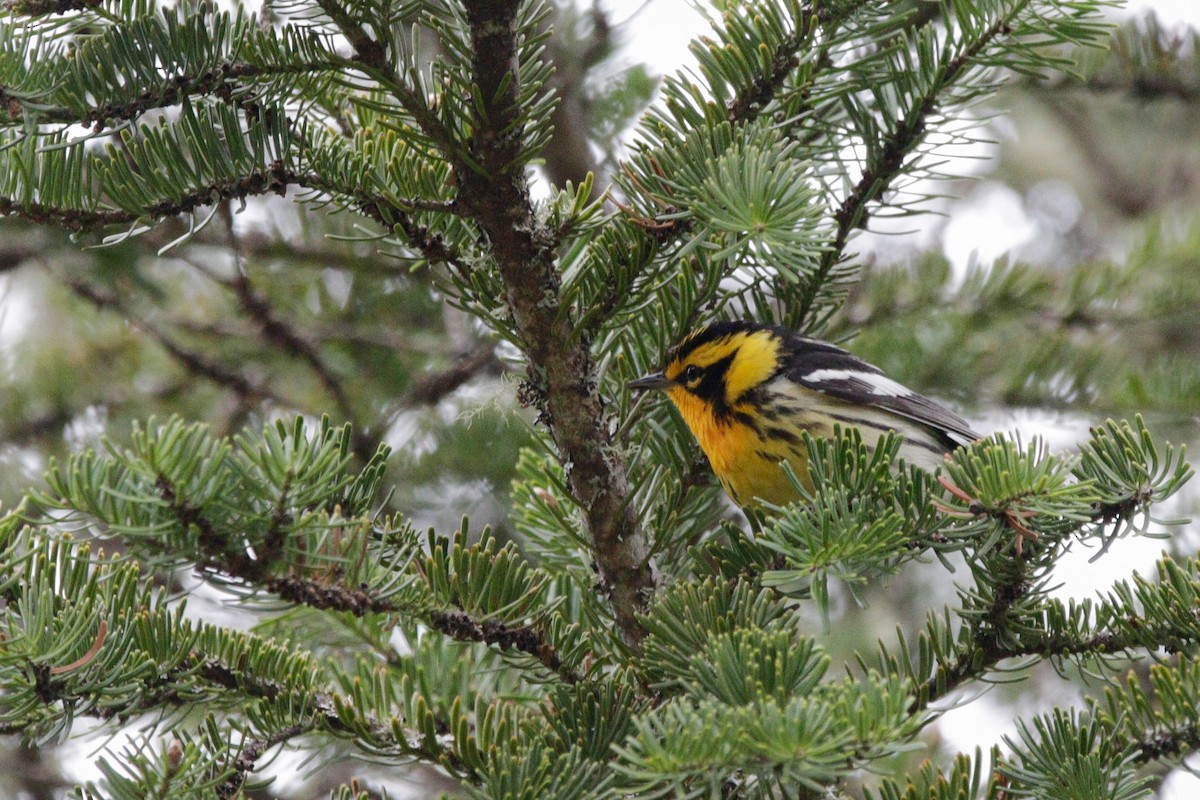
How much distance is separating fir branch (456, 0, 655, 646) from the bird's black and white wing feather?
3.67 feet

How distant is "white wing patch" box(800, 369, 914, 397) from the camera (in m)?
2.85

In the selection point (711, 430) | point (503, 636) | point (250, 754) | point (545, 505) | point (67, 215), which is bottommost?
point (250, 754)

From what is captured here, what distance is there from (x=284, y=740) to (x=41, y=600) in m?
0.35

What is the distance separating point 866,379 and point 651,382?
3.07 feet

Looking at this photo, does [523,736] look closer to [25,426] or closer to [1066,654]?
[1066,654]

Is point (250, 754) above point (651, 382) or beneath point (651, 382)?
beneath

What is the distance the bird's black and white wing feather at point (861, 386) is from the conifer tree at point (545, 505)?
887mm

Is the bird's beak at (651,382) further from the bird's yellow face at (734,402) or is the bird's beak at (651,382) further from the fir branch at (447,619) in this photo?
the fir branch at (447,619)

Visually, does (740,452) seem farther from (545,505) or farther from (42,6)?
(42,6)

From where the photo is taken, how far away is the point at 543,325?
1.68m

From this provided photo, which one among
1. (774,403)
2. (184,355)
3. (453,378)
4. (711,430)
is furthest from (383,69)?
(184,355)

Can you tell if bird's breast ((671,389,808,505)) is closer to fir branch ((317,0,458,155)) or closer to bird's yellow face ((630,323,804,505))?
bird's yellow face ((630,323,804,505))

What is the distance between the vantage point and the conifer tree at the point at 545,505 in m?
1.17

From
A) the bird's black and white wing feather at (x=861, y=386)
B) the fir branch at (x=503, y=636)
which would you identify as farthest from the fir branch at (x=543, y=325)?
the bird's black and white wing feather at (x=861, y=386)
